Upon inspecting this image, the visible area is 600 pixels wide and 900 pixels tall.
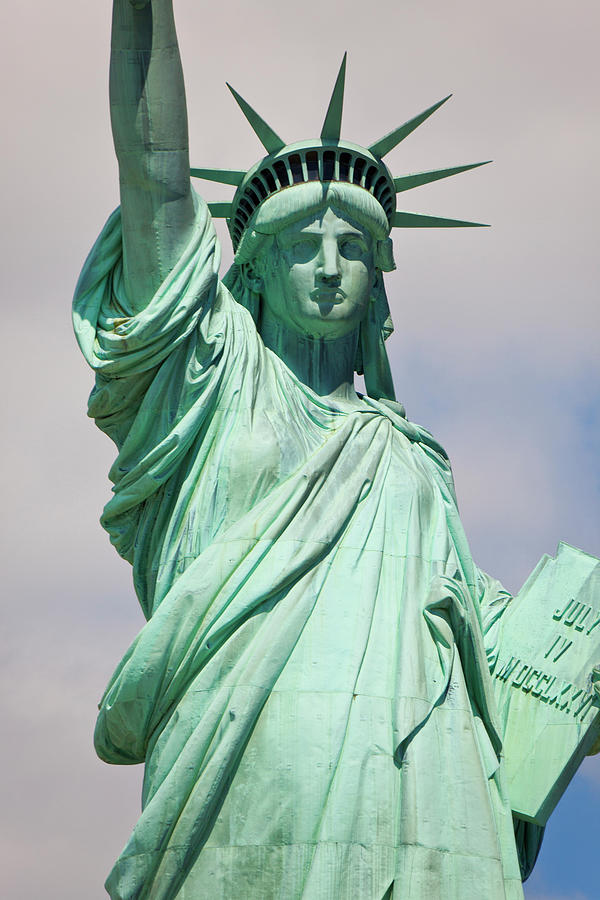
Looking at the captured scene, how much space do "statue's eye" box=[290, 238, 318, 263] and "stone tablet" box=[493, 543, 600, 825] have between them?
9.16ft

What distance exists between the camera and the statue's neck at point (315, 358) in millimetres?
14328

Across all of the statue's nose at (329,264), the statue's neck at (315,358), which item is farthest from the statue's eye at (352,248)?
the statue's neck at (315,358)

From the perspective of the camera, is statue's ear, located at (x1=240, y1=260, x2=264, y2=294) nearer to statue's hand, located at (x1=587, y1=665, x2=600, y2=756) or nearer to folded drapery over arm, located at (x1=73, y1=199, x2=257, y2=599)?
folded drapery over arm, located at (x1=73, y1=199, x2=257, y2=599)

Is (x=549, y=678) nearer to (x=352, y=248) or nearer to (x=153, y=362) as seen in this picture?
(x=352, y=248)

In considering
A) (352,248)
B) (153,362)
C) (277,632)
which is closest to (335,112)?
(352,248)

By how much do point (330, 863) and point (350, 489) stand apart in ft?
8.73

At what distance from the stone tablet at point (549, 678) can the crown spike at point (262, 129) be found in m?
3.65

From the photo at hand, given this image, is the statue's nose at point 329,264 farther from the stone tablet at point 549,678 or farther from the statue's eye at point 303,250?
the stone tablet at point 549,678

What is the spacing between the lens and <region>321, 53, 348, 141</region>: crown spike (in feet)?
45.9

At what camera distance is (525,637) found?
13.9 meters

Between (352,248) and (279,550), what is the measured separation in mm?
2646

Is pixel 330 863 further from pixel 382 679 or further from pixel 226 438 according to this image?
pixel 226 438

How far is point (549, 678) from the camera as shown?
1373 centimetres

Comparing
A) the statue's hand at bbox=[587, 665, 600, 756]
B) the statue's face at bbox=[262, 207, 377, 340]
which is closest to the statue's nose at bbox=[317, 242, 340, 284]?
the statue's face at bbox=[262, 207, 377, 340]
